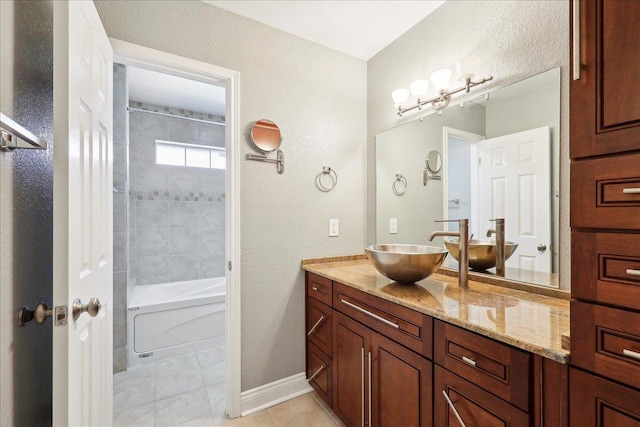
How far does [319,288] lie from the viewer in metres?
1.89

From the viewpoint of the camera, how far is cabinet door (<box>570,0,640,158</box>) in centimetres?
64

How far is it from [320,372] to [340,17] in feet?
7.44

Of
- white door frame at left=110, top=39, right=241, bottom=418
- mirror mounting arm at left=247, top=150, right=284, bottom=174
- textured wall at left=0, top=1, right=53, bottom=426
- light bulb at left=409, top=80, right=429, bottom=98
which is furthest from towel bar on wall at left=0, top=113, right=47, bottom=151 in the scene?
light bulb at left=409, top=80, right=429, bottom=98

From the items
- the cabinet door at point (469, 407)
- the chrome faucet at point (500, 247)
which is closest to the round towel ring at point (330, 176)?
the chrome faucet at point (500, 247)

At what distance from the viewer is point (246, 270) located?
1860mm

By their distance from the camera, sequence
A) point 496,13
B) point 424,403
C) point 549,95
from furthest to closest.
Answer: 1. point 496,13
2. point 549,95
3. point 424,403

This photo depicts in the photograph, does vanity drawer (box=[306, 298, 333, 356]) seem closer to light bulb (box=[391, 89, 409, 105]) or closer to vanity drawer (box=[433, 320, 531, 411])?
vanity drawer (box=[433, 320, 531, 411])

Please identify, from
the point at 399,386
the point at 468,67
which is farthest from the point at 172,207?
the point at 468,67

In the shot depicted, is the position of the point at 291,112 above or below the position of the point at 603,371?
above

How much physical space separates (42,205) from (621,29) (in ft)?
5.86

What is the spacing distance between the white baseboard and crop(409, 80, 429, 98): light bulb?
6.64 feet

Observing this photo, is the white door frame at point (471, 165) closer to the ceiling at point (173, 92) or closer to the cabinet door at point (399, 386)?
the cabinet door at point (399, 386)

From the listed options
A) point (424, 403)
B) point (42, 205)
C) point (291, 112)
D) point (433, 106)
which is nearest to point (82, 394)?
point (42, 205)

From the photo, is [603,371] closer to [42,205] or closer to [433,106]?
[433,106]
